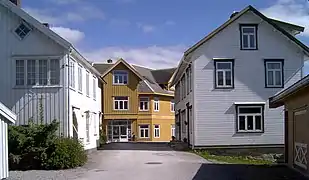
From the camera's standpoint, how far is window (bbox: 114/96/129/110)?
5644 centimetres

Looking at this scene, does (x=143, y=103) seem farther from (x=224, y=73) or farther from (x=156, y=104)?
(x=224, y=73)

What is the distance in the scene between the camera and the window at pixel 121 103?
2222 inches

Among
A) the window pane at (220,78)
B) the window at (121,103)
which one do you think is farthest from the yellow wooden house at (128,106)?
the window pane at (220,78)

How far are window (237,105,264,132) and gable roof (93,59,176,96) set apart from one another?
1054 inches

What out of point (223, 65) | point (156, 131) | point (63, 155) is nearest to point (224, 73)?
point (223, 65)

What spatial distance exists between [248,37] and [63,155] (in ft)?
51.1

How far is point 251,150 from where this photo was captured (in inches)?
1188

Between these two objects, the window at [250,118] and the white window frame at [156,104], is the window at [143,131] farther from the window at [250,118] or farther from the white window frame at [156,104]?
the window at [250,118]

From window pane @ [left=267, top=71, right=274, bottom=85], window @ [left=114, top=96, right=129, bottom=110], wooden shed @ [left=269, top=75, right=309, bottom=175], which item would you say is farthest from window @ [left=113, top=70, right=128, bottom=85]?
wooden shed @ [left=269, top=75, right=309, bottom=175]

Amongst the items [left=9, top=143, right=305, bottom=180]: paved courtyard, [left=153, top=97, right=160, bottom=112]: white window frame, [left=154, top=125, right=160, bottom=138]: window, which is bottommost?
[left=154, top=125, right=160, bottom=138]: window

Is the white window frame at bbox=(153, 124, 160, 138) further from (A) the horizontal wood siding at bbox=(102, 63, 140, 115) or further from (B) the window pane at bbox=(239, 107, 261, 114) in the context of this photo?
(B) the window pane at bbox=(239, 107, 261, 114)

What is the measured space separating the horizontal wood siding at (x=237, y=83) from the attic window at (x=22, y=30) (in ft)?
36.2

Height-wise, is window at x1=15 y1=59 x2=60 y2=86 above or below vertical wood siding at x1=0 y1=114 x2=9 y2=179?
above

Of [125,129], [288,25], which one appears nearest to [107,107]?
[125,129]
